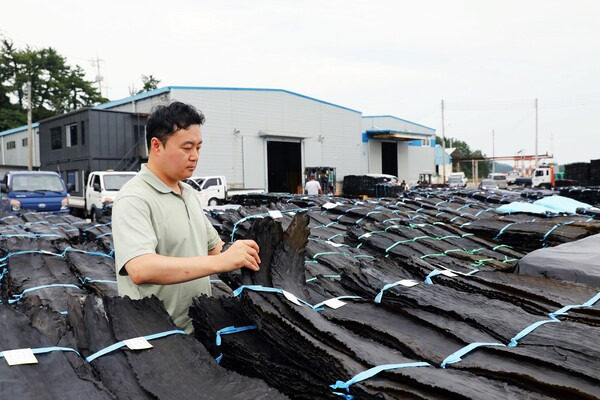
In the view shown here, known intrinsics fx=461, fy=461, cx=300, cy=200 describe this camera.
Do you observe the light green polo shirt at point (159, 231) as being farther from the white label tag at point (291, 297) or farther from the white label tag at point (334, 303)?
the white label tag at point (334, 303)

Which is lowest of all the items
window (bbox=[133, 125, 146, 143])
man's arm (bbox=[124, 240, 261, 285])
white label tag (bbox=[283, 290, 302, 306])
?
white label tag (bbox=[283, 290, 302, 306])

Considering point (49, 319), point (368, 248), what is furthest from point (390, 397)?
point (368, 248)

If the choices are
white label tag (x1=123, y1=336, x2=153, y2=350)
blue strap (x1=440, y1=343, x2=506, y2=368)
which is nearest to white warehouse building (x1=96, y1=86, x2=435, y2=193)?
white label tag (x1=123, y1=336, x2=153, y2=350)

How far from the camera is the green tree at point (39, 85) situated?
43250 millimetres

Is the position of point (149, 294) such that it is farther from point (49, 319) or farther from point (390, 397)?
point (390, 397)

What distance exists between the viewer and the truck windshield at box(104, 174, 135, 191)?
14992 millimetres

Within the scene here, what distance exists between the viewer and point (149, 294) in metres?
2.19

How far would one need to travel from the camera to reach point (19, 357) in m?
1.66

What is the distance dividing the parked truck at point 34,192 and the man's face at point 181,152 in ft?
43.4

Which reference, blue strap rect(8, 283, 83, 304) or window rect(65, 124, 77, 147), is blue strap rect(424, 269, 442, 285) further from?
window rect(65, 124, 77, 147)

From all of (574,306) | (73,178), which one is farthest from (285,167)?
(574,306)

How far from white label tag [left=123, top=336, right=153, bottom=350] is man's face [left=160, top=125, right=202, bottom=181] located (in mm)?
730

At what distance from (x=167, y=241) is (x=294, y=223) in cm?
62

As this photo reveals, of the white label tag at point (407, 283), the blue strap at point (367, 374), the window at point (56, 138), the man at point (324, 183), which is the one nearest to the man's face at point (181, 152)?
the blue strap at point (367, 374)
